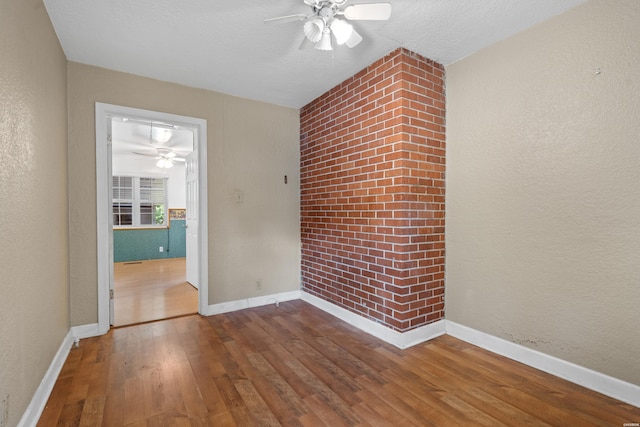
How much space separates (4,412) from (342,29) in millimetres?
2628

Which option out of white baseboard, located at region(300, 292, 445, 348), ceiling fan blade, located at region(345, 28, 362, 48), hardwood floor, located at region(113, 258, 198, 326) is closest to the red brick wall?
white baseboard, located at region(300, 292, 445, 348)

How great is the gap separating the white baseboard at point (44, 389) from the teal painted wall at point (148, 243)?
15.9 ft

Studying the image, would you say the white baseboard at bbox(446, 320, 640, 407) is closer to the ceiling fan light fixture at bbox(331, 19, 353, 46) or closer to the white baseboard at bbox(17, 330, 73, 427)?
the ceiling fan light fixture at bbox(331, 19, 353, 46)

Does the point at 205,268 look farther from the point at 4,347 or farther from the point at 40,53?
the point at 40,53

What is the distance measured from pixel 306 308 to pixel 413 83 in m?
2.61

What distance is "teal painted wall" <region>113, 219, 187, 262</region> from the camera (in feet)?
21.4

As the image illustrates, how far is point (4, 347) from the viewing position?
1.28 meters

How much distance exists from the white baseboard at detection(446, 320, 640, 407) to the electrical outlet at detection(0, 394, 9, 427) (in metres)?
2.93

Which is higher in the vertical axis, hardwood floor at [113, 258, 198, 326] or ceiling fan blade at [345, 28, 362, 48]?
ceiling fan blade at [345, 28, 362, 48]

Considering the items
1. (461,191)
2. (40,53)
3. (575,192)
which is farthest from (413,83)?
(40,53)

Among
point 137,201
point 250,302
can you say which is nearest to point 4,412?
point 250,302

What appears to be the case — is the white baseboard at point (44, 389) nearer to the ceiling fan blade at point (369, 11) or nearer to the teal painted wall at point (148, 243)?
the ceiling fan blade at point (369, 11)

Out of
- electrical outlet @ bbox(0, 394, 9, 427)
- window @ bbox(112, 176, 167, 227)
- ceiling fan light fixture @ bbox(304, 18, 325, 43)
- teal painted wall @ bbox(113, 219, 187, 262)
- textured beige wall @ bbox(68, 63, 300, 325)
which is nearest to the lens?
electrical outlet @ bbox(0, 394, 9, 427)

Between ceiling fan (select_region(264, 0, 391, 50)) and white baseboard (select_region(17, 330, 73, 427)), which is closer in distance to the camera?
white baseboard (select_region(17, 330, 73, 427))
